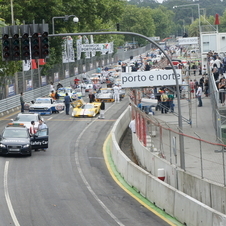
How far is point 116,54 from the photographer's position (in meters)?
116

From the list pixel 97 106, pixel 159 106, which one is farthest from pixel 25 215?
pixel 97 106

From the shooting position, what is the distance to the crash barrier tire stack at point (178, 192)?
13.9m

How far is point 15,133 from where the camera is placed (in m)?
26.6

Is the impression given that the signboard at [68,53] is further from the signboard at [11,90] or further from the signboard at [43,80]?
the signboard at [11,90]

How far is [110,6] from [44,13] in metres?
17.6

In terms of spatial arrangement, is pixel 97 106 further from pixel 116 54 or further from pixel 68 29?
pixel 116 54

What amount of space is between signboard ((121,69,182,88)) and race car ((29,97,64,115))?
1229cm

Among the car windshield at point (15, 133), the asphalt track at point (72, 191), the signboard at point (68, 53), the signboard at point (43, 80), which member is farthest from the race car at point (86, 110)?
the signboard at point (68, 53)

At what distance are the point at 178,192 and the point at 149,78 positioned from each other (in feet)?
52.6

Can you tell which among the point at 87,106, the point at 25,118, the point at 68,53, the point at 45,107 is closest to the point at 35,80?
the point at 68,53

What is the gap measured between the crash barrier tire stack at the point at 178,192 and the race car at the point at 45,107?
20.2 metres

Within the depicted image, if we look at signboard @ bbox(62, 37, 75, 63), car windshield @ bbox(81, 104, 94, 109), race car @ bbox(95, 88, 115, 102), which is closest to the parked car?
car windshield @ bbox(81, 104, 94, 109)

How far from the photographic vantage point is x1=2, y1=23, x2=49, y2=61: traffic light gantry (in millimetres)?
20172

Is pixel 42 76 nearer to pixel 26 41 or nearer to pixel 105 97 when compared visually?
pixel 105 97
